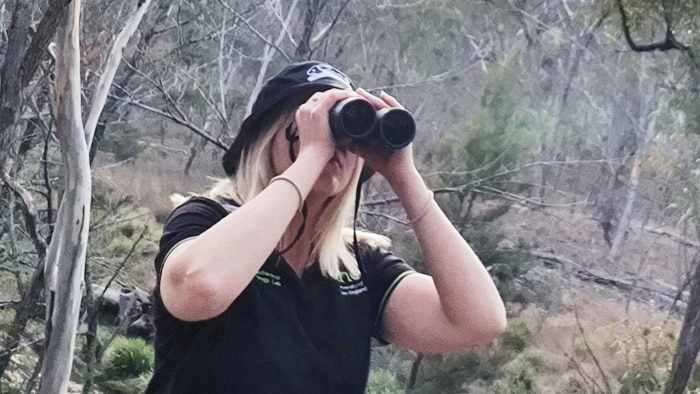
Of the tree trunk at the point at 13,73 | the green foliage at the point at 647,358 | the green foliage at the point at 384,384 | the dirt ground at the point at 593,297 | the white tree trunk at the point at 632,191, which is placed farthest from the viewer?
the white tree trunk at the point at 632,191

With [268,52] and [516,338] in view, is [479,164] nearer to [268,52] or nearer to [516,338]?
[516,338]

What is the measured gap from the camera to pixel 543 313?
11.7 ft

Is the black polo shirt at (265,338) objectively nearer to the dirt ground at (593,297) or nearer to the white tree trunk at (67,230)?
the white tree trunk at (67,230)

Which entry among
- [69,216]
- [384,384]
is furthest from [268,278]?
[384,384]

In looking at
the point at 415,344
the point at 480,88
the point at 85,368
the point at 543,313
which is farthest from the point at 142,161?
the point at 415,344

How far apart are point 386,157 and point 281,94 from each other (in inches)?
4.2

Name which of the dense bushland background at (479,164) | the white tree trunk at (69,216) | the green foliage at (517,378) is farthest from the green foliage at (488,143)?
the white tree trunk at (69,216)

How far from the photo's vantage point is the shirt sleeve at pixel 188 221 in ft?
1.98

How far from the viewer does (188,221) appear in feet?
2.01

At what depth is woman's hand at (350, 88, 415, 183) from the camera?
0.67 meters

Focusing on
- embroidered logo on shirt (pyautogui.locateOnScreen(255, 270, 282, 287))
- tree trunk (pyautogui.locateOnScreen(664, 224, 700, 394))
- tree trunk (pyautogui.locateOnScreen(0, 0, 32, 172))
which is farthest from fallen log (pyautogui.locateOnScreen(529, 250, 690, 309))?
embroidered logo on shirt (pyautogui.locateOnScreen(255, 270, 282, 287))

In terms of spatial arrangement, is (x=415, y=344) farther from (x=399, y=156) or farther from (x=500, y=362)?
(x=500, y=362)

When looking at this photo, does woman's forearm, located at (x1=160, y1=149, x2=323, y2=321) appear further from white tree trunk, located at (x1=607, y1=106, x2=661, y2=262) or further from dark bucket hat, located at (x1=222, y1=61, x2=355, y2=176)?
white tree trunk, located at (x1=607, y1=106, x2=661, y2=262)

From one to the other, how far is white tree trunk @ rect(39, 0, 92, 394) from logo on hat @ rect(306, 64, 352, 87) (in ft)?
3.93
